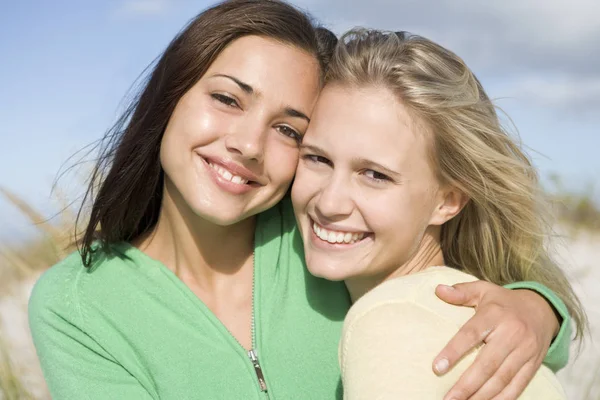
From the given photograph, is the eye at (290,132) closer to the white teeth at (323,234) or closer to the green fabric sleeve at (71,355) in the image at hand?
the white teeth at (323,234)

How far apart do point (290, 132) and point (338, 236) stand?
486 mm

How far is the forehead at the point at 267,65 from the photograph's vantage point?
8.93 ft

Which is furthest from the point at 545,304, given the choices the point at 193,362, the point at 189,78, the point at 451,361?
the point at 189,78

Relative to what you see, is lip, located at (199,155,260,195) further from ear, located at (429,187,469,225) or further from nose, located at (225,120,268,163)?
ear, located at (429,187,469,225)

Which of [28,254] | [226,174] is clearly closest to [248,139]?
[226,174]

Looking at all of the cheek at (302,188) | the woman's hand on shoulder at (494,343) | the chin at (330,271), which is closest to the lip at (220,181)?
the cheek at (302,188)

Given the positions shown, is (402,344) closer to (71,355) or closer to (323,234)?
(323,234)

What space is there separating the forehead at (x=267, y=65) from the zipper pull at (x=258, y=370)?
1.04 meters

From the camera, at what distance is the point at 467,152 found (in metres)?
2.68

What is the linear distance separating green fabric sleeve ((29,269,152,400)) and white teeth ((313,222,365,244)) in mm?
889

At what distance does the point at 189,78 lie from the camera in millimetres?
2811

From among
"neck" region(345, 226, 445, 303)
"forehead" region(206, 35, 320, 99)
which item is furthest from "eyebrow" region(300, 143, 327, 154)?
"neck" region(345, 226, 445, 303)

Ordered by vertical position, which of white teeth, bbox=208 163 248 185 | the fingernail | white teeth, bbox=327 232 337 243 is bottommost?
the fingernail

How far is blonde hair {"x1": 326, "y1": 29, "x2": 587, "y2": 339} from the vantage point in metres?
2.65
